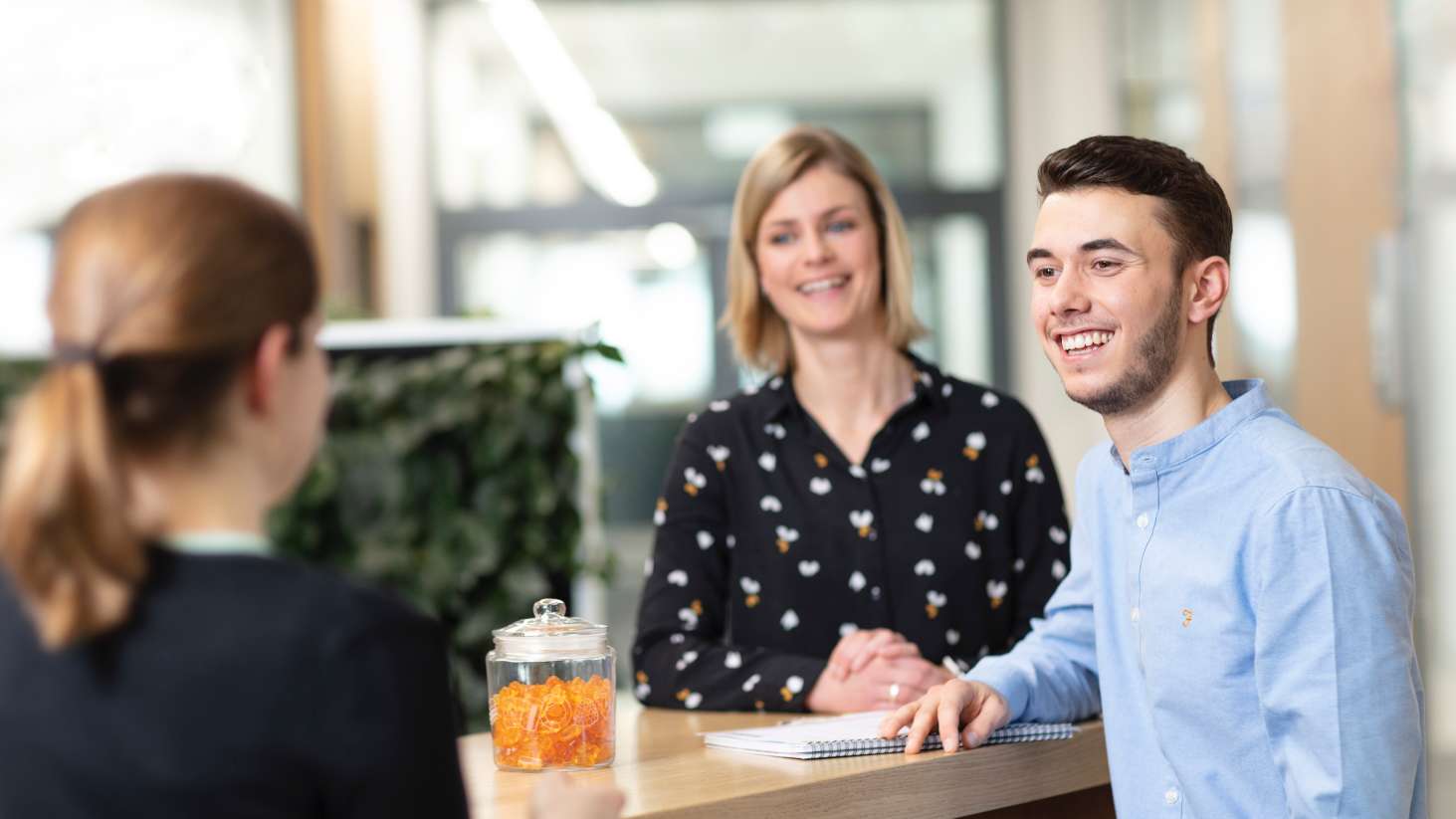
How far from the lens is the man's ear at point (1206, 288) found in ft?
5.64

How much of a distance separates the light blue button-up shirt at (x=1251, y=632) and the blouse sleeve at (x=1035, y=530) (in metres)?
0.43

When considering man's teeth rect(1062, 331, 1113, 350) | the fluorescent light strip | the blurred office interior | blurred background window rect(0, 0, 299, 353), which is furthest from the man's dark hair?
the fluorescent light strip

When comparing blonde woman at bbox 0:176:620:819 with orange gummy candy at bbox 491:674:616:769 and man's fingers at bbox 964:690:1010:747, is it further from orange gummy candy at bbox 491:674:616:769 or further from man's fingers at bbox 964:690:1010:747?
man's fingers at bbox 964:690:1010:747

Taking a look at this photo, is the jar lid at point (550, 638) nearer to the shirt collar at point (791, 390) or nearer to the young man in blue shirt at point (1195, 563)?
the young man in blue shirt at point (1195, 563)

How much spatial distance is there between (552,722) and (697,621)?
616 mm

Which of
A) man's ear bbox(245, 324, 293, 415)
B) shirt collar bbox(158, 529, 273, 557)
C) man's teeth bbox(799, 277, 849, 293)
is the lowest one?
shirt collar bbox(158, 529, 273, 557)

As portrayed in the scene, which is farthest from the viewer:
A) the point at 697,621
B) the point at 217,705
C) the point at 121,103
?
the point at 121,103

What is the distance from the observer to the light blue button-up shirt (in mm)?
1459

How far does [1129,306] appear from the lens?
66.2 inches

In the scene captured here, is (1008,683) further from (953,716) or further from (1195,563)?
(1195,563)

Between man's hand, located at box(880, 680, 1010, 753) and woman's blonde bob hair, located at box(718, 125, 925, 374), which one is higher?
woman's blonde bob hair, located at box(718, 125, 925, 374)

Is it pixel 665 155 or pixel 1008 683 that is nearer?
pixel 1008 683

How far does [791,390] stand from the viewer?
244 cm

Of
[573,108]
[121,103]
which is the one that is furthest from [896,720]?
[573,108]
